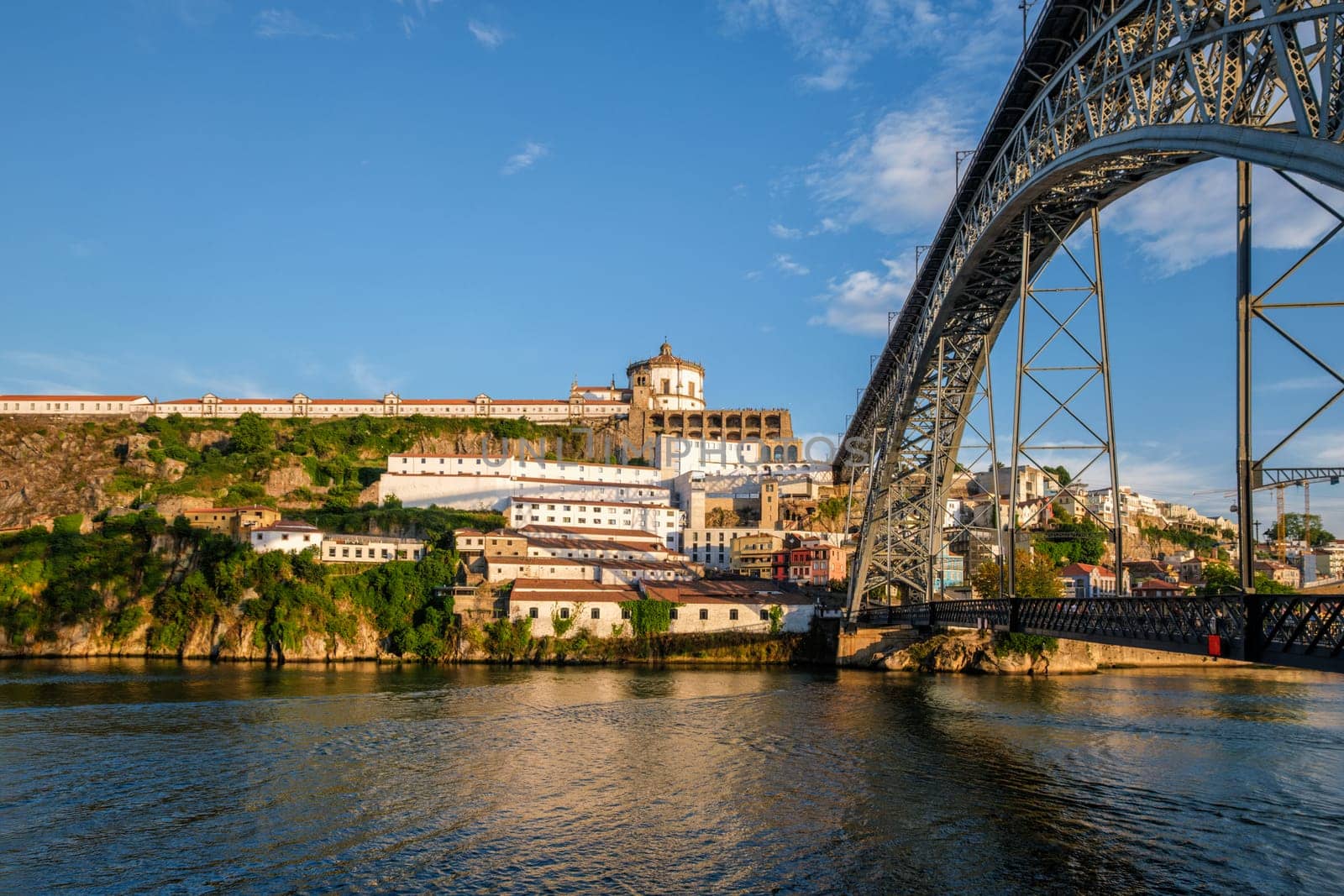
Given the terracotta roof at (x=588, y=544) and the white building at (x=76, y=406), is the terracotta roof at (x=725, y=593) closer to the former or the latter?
the terracotta roof at (x=588, y=544)

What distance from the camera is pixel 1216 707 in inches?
1396

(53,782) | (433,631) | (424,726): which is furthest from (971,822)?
(433,631)

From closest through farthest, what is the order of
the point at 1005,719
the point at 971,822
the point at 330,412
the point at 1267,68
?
the point at 1267,68 < the point at 971,822 < the point at 1005,719 < the point at 330,412

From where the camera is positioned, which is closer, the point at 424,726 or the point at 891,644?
the point at 424,726

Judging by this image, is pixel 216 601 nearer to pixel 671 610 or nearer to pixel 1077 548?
pixel 671 610

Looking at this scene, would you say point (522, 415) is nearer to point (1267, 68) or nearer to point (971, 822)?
point (971, 822)

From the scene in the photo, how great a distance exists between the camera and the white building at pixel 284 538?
55.5 metres

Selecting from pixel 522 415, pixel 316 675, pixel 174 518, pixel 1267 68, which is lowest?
pixel 316 675

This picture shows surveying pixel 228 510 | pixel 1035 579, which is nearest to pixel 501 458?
pixel 228 510

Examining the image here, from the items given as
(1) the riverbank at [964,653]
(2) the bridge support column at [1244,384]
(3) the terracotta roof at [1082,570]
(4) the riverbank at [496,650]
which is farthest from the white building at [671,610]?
(2) the bridge support column at [1244,384]

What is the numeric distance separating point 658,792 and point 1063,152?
660 inches

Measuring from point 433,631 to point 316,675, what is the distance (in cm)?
809

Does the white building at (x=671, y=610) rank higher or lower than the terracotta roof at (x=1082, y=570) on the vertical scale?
lower

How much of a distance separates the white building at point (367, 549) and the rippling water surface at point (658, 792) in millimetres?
19899
